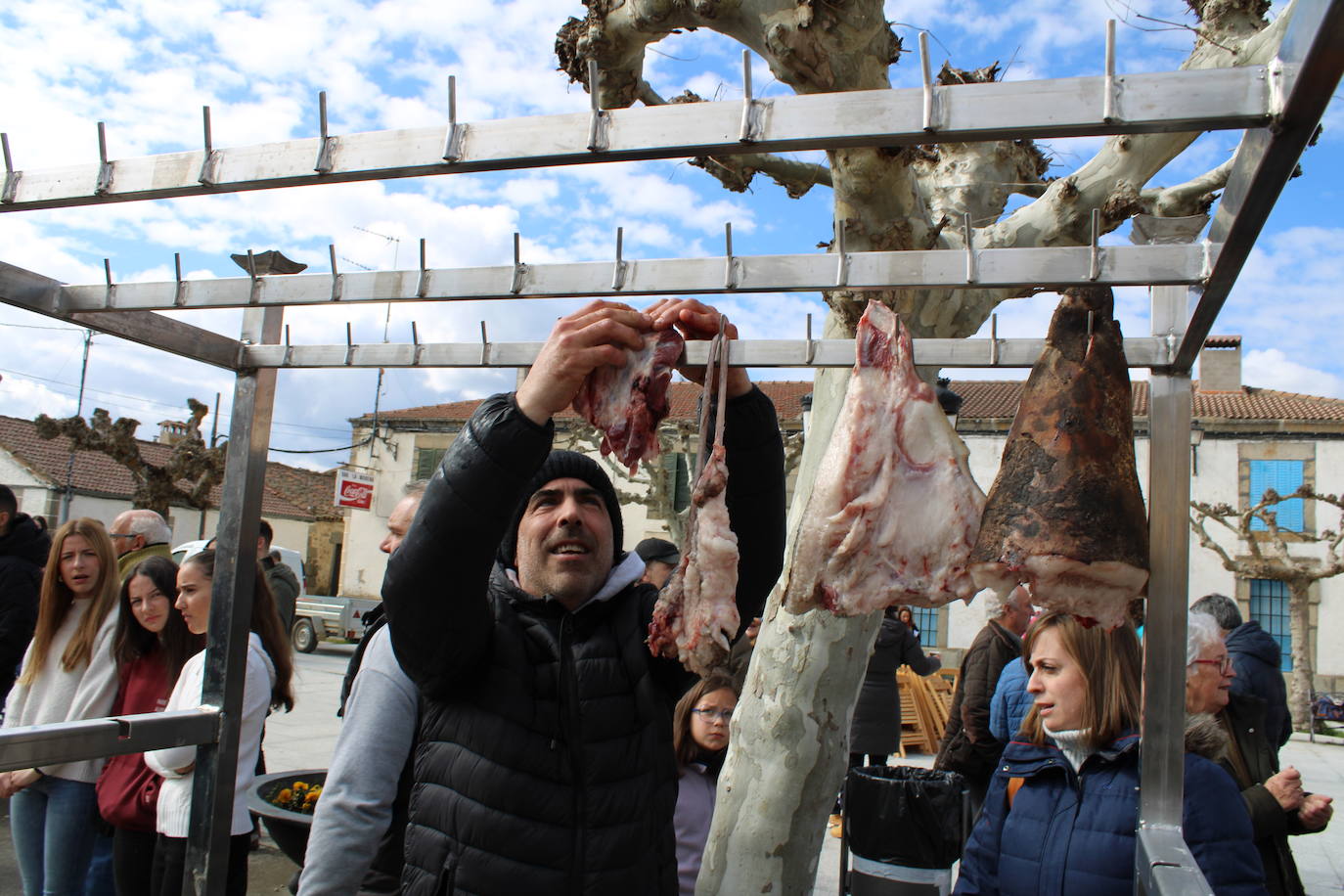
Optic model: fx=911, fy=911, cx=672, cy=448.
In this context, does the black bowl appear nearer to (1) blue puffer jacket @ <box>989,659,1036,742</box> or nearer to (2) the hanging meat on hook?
(2) the hanging meat on hook

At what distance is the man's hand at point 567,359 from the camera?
6.32 ft

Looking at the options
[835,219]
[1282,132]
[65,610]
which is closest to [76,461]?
[65,610]

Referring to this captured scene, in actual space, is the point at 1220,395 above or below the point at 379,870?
above

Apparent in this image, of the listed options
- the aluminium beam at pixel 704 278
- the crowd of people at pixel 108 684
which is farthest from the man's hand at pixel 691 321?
the crowd of people at pixel 108 684

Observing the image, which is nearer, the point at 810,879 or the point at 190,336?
the point at 190,336

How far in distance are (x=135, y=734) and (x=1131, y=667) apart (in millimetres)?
2705

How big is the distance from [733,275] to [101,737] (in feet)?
6.38

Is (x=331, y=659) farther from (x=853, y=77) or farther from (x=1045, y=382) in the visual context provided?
(x=1045, y=382)

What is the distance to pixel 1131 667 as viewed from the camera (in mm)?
2600

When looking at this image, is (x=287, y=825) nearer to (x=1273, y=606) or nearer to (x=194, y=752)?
(x=194, y=752)

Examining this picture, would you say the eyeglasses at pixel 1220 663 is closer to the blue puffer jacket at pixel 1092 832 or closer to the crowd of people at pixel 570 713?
the crowd of people at pixel 570 713

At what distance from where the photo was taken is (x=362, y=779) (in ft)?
7.59

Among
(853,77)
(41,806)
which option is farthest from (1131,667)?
(41,806)

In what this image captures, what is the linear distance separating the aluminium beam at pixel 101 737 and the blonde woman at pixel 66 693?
1880mm
